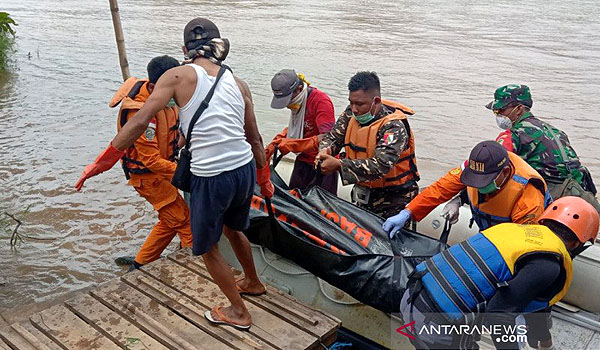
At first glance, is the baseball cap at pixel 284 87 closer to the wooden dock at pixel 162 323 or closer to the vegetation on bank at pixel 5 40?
the wooden dock at pixel 162 323

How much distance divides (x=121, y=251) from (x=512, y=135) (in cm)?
360

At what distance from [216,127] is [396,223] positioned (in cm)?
133

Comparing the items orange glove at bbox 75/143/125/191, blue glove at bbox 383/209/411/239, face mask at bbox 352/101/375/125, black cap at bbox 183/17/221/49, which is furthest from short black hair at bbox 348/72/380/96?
orange glove at bbox 75/143/125/191

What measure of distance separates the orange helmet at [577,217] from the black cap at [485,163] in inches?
15.7

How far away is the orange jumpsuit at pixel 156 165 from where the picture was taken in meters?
3.70

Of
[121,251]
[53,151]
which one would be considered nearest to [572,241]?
[121,251]

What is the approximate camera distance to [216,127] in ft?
8.50

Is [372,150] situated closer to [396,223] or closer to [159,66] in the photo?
[396,223]

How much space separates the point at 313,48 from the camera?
15641mm

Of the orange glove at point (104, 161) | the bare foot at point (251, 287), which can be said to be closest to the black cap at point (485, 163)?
the bare foot at point (251, 287)

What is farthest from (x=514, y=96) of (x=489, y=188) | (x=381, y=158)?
(x=489, y=188)

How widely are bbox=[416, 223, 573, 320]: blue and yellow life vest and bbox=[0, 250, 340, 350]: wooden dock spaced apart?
859 mm

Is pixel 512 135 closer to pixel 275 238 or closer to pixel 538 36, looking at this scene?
pixel 275 238

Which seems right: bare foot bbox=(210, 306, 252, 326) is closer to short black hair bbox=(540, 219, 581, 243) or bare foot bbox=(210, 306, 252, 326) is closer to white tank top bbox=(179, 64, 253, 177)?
white tank top bbox=(179, 64, 253, 177)
